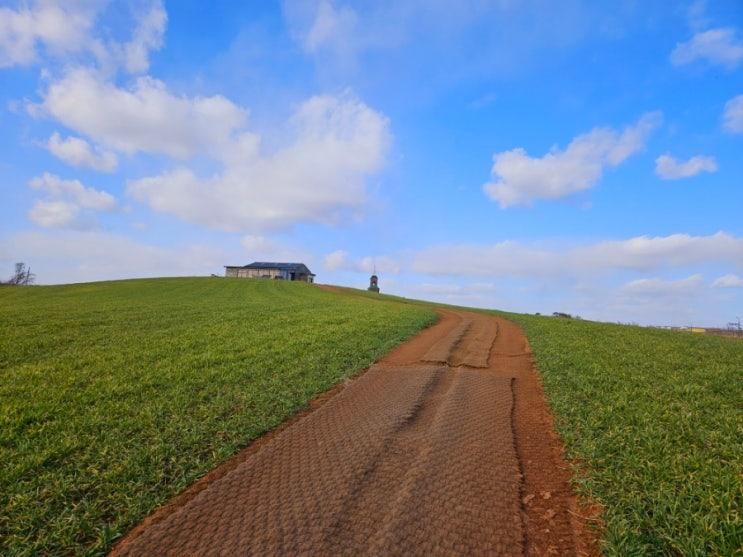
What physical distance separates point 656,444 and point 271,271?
88936 mm

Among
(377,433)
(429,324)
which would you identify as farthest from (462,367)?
(429,324)

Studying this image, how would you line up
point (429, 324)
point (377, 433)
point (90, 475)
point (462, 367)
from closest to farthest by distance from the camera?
point (90, 475), point (377, 433), point (462, 367), point (429, 324)

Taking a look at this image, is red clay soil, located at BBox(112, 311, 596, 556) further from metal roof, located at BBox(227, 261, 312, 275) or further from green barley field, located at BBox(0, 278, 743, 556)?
metal roof, located at BBox(227, 261, 312, 275)

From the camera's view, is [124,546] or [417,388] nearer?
[124,546]

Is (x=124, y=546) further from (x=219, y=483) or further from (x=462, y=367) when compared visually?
(x=462, y=367)

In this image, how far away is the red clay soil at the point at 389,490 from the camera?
366cm

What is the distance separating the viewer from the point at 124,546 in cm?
366

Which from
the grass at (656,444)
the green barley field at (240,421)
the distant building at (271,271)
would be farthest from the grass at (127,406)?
the distant building at (271,271)

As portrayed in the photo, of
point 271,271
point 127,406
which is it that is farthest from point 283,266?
point 127,406

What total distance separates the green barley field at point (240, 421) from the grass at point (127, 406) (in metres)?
0.03

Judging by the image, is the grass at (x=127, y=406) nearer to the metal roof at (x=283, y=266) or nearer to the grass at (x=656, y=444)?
the grass at (x=656, y=444)

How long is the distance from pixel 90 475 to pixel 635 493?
6475 mm

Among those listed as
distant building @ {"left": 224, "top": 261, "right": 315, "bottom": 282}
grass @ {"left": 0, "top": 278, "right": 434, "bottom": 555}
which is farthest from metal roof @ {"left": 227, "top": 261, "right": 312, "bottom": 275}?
grass @ {"left": 0, "top": 278, "right": 434, "bottom": 555}

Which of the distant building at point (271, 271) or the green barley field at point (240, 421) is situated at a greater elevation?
the distant building at point (271, 271)
